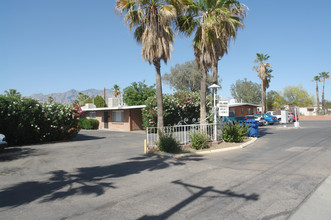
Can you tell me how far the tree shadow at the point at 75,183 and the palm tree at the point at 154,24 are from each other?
4.10m

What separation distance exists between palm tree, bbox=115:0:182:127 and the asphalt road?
15.9ft

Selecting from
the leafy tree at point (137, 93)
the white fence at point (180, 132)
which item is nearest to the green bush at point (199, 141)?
the white fence at point (180, 132)

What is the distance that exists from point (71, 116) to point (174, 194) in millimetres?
14186

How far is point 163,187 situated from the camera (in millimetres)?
6098

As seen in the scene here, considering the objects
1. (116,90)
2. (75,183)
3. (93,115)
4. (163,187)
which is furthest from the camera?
(116,90)

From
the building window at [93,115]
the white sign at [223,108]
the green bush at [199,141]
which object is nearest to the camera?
the green bush at [199,141]

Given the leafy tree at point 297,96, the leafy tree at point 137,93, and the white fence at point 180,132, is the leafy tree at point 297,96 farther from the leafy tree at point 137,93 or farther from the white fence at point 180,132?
the white fence at point 180,132

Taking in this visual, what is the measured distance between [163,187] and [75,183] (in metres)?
2.44

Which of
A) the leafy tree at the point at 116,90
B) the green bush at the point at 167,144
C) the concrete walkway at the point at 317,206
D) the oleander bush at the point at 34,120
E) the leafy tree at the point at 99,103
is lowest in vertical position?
the concrete walkway at the point at 317,206

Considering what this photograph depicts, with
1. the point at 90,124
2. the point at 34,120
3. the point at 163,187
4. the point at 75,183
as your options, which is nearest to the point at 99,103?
the point at 90,124

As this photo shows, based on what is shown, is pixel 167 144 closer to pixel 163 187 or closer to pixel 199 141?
pixel 199 141

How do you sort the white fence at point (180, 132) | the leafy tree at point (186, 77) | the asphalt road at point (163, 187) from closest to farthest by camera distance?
the asphalt road at point (163, 187) < the white fence at point (180, 132) < the leafy tree at point (186, 77)

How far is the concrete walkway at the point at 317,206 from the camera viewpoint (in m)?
4.25

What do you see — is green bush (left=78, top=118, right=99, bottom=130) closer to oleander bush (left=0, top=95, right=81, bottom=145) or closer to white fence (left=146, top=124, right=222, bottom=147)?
oleander bush (left=0, top=95, right=81, bottom=145)
